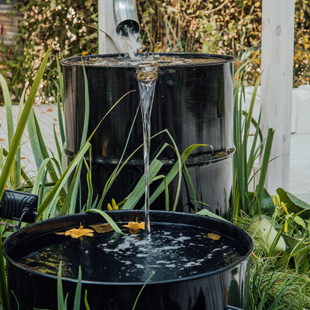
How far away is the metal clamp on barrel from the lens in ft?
4.53

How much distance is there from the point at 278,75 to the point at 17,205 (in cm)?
171

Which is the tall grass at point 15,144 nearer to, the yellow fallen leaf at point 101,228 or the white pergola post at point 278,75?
the yellow fallen leaf at point 101,228

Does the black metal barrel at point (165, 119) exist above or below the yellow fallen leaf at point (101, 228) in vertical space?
above

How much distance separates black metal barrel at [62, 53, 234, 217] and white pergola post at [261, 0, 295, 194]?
2.53 feet

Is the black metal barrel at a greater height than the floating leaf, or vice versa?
the black metal barrel

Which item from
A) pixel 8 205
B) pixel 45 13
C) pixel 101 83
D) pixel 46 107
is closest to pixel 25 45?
pixel 45 13

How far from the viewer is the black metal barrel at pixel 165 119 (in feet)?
6.21

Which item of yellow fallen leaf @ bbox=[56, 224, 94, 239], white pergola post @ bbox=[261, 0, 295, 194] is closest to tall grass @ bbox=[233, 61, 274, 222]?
white pergola post @ bbox=[261, 0, 295, 194]

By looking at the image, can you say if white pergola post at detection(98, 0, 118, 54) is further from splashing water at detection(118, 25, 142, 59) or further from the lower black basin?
the lower black basin

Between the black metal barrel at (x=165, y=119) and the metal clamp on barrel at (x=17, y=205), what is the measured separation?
58 cm

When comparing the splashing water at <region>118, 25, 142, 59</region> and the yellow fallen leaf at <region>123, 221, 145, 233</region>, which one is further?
the splashing water at <region>118, 25, 142, 59</region>

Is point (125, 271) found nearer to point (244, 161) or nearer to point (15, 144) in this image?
point (15, 144)

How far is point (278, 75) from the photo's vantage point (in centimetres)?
275

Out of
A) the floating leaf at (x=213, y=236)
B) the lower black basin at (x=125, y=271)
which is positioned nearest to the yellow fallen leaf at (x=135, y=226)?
the lower black basin at (x=125, y=271)
